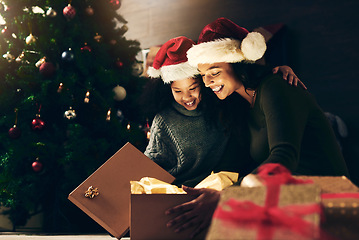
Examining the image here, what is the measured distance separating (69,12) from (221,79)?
1185mm

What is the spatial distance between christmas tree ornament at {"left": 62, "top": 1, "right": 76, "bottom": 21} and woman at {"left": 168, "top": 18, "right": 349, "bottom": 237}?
1.05 meters

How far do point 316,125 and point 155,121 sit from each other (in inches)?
27.5

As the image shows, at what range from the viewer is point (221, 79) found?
127 centimetres

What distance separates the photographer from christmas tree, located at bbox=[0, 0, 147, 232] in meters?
1.94

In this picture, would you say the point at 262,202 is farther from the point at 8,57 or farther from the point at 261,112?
the point at 8,57

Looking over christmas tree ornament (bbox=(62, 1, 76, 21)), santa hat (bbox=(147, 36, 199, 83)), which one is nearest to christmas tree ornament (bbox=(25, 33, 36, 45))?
christmas tree ornament (bbox=(62, 1, 76, 21))

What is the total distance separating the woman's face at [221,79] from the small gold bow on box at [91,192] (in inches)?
21.2

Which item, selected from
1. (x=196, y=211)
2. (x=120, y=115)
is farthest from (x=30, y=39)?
(x=196, y=211)

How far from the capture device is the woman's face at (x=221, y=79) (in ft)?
4.17

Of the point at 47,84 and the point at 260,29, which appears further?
the point at 260,29

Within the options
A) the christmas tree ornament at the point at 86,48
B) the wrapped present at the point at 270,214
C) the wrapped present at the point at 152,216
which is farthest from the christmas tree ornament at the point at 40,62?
the wrapped present at the point at 270,214

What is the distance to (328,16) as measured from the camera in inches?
110

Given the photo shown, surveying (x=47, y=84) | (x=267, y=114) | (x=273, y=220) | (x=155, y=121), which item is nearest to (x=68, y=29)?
(x=47, y=84)

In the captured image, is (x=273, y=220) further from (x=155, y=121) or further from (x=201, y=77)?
(x=155, y=121)
